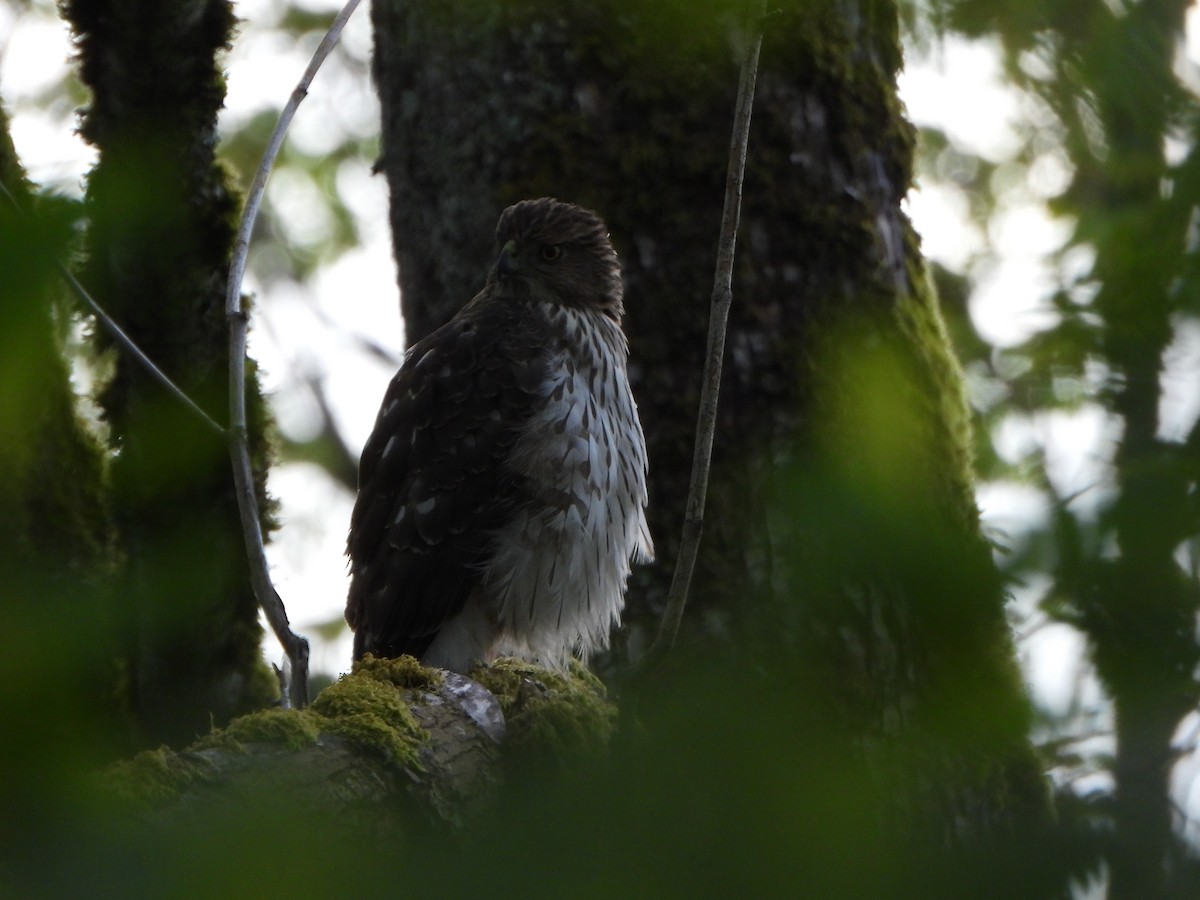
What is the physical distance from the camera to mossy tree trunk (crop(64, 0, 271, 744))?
9.31 feet

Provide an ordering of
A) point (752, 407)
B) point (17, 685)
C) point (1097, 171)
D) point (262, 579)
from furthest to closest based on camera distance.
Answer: point (752, 407), point (262, 579), point (1097, 171), point (17, 685)

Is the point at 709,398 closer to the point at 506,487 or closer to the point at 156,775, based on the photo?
the point at 156,775

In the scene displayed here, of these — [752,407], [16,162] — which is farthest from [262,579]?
[752,407]

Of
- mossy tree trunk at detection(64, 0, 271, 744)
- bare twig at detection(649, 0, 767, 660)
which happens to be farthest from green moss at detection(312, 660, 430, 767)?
bare twig at detection(649, 0, 767, 660)

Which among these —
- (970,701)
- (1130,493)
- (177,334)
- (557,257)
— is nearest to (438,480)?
(557,257)

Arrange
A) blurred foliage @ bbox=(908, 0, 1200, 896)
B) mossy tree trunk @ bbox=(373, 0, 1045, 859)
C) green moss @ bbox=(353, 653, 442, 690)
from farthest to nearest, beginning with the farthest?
mossy tree trunk @ bbox=(373, 0, 1045, 859) → green moss @ bbox=(353, 653, 442, 690) → blurred foliage @ bbox=(908, 0, 1200, 896)

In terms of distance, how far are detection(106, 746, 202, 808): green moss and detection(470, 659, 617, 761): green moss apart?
59cm

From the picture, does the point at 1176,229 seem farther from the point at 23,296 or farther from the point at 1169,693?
the point at 23,296

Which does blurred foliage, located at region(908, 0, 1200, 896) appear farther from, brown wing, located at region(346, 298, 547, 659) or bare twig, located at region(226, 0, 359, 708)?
brown wing, located at region(346, 298, 547, 659)

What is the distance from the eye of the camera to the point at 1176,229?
0.96 meters

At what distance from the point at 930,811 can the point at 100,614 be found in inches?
32.1

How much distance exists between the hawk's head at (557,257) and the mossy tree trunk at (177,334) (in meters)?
1.01

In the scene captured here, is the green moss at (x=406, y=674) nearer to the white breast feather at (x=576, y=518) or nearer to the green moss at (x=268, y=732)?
the green moss at (x=268, y=732)

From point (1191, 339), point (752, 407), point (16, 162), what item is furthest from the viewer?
point (752, 407)
